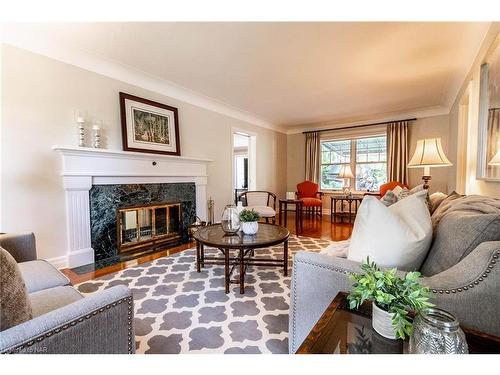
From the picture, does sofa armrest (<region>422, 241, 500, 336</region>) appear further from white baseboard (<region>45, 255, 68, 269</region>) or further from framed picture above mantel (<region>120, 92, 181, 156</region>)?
framed picture above mantel (<region>120, 92, 181, 156</region>)

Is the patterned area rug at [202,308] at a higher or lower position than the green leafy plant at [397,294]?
lower

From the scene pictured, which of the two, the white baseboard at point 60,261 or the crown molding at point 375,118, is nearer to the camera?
the white baseboard at point 60,261

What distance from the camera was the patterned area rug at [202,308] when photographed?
4.48 ft

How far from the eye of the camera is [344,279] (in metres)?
0.98

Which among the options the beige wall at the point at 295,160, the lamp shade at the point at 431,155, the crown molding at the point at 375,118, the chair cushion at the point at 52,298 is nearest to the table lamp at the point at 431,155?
the lamp shade at the point at 431,155

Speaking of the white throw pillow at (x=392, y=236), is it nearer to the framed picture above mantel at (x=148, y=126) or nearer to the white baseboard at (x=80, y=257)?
the white baseboard at (x=80, y=257)

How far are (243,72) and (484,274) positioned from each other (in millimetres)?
3009

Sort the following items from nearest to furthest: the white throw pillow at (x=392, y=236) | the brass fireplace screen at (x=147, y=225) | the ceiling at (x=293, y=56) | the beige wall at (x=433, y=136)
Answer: the white throw pillow at (x=392, y=236) < the ceiling at (x=293, y=56) < the brass fireplace screen at (x=147, y=225) < the beige wall at (x=433, y=136)

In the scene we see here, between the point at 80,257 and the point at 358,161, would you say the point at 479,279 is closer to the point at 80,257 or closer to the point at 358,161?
the point at 80,257

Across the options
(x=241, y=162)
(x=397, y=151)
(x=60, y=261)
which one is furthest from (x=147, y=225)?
(x=241, y=162)

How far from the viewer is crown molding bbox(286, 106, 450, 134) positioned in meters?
4.55

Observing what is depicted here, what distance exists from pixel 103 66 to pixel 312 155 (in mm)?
4707

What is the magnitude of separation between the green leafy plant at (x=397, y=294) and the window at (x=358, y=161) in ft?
17.5
